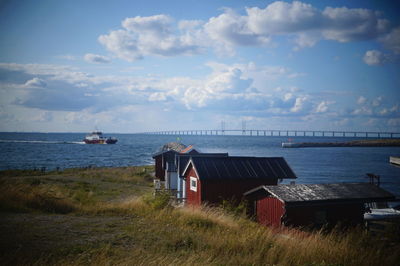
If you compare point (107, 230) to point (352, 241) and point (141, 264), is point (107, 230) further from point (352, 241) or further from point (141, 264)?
point (352, 241)

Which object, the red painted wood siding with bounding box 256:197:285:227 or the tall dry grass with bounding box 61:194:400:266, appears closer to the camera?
the tall dry grass with bounding box 61:194:400:266

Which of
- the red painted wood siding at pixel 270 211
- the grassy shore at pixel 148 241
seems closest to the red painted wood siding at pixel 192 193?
the red painted wood siding at pixel 270 211

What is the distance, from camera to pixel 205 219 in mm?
14039

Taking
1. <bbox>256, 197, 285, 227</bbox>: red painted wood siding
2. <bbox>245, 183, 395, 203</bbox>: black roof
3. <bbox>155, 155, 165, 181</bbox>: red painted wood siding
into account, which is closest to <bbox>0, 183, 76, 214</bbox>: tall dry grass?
<bbox>256, 197, 285, 227</bbox>: red painted wood siding

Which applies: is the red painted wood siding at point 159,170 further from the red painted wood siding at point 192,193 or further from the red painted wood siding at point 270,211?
the red painted wood siding at point 270,211

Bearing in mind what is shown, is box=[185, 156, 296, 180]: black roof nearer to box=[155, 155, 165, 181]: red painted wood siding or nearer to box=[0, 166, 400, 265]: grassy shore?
box=[0, 166, 400, 265]: grassy shore

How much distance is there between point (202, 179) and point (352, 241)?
39.7ft

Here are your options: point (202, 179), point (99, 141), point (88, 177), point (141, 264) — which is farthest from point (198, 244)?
point (99, 141)

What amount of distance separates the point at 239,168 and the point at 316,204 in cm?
793

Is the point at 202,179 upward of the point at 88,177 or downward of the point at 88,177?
upward

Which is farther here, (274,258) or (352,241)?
(352,241)

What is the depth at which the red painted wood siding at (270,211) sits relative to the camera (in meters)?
16.7

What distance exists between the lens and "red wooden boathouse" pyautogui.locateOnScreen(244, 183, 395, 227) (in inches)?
635

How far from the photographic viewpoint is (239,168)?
76.4 feet
